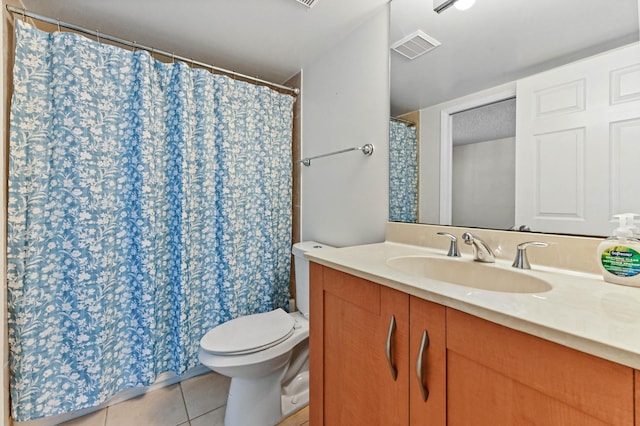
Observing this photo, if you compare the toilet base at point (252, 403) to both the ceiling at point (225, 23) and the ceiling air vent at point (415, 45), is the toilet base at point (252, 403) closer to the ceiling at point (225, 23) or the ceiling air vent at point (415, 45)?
the ceiling air vent at point (415, 45)

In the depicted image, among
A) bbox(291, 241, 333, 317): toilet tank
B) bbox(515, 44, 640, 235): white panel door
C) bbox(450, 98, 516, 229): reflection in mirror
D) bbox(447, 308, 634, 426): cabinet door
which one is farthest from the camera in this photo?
bbox(291, 241, 333, 317): toilet tank

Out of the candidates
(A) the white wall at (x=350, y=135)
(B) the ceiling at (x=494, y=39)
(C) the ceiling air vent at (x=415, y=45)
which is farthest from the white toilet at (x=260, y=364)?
(C) the ceiling air vent at (x=415, y=45)

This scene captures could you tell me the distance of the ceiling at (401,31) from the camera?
2.71 feet

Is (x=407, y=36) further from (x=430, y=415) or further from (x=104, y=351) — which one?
(x=104, y=351)

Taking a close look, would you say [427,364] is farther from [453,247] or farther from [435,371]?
[453,247]

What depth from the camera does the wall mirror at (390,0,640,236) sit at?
772 mm

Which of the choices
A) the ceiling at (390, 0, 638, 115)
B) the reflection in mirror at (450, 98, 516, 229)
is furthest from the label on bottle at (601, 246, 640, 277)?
the ceiling at (390, 0, 638, 115)

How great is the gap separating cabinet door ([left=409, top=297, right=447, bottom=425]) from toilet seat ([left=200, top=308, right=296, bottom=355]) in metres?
0.78

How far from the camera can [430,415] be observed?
2.01ft

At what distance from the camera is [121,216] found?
4.55 ft

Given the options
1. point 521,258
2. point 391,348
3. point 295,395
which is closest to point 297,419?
point 295,395

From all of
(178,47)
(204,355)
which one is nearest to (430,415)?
(204,355)

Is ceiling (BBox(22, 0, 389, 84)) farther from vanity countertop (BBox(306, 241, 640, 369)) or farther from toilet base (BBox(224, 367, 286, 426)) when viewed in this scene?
toilet base (BBox(224, 367, 286, 426))

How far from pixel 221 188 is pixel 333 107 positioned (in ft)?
2.93
